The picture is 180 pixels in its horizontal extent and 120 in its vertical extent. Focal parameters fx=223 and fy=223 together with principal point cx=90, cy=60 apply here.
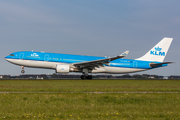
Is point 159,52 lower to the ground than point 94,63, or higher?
higher

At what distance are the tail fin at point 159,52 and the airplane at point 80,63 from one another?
0.68 metres

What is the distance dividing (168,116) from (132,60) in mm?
37303

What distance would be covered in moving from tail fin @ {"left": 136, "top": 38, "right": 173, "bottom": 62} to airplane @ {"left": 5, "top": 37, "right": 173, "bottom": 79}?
68 cm

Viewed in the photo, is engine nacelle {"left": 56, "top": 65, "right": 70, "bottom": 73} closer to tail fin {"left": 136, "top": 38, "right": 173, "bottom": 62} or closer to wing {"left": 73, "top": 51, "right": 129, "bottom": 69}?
wing {"left": 73, "top": 51, "right": 129, "bottom": 69}

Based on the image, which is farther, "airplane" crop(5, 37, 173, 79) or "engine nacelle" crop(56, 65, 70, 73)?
"airplane" crop(5, 37, 173, 79)

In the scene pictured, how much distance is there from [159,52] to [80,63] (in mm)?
18958

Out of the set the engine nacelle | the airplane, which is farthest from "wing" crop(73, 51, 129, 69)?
the engine nacelle

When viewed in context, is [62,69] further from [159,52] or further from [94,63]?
[159,52]

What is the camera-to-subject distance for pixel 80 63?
1571 inches

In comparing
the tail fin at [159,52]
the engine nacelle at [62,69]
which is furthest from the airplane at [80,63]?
the tail fin at [159,52]

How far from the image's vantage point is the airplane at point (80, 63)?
39.9m

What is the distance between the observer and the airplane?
39.9 meters

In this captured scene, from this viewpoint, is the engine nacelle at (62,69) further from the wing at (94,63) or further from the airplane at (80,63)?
the wing at (94,63)

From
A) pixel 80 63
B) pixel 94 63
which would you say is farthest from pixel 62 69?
pixel 94 63
